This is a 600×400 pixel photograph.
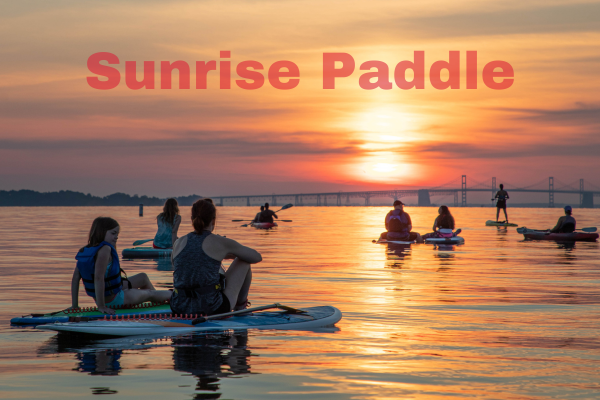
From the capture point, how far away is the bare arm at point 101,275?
322 inches

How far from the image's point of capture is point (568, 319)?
924 cm

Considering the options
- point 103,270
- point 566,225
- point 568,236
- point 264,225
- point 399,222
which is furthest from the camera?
point 264,225

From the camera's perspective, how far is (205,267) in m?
7.90

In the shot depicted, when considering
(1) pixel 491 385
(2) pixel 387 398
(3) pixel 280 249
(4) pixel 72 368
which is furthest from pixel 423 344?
(3) pixel 280 249

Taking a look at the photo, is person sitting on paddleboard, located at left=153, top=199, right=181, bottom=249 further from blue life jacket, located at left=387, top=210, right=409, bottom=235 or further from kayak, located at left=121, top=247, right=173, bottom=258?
blue life jacket, located at left=387, top=210, right=409, bottom=235

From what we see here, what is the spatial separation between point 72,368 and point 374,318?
4307mm

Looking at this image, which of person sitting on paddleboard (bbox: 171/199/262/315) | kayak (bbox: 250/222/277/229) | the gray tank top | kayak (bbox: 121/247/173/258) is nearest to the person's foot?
person sitting on paddleboard (bbox: 171/199/262/315)

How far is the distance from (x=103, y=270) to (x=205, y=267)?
1.33 metres

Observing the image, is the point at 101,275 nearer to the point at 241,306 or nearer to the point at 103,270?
the point at 103,270

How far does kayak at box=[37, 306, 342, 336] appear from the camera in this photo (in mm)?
7777

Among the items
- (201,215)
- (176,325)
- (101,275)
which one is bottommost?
(176,325)

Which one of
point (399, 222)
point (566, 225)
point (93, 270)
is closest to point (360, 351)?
point (93, 270)

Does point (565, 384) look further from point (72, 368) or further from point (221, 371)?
point (72, 368)

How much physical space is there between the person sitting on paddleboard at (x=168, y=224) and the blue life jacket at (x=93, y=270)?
5.80 metres
